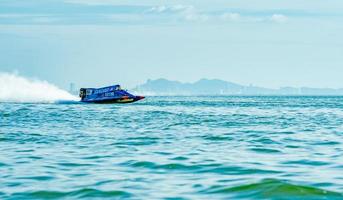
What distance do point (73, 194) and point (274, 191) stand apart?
15.3 ft

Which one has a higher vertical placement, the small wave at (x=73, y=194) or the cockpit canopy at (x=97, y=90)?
the cockpit canopy at (x=97, y=90)

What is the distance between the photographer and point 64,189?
1569 centimetres

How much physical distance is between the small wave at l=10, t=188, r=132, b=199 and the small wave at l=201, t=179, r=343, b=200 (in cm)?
202

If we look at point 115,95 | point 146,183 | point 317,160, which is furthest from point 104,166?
point 115,95

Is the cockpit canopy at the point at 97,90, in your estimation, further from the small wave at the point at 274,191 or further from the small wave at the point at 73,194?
the small wave at the point at 73,194

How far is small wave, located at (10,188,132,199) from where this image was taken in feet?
48.6

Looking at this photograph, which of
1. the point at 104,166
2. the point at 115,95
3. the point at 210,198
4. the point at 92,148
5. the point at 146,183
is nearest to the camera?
the point at 210,198

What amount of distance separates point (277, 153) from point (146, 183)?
8.75m

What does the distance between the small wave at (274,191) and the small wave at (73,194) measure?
202 centimetres

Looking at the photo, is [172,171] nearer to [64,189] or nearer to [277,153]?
[64,189]

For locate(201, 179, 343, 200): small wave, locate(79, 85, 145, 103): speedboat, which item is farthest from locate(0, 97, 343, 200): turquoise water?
locate(79, 85, 145, 103): speedboat

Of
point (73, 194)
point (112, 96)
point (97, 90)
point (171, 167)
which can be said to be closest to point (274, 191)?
point (73, 194)

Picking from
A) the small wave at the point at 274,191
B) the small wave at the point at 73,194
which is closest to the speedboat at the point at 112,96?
the small wave at the point at 274,191

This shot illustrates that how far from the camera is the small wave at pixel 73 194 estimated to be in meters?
14.8
